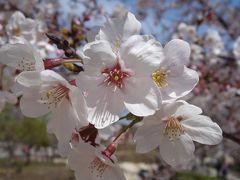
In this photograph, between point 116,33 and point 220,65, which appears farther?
point 220,65

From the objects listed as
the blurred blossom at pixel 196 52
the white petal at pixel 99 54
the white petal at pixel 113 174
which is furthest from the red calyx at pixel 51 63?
the blurred blossom at pixel 196 52

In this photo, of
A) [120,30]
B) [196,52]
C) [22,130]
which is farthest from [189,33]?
[22,130]

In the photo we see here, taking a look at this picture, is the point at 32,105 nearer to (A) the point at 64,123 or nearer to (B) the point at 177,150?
(A) the point at 64,123

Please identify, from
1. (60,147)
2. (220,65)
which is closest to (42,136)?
(220,65)

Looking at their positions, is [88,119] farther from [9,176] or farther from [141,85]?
[9,176]

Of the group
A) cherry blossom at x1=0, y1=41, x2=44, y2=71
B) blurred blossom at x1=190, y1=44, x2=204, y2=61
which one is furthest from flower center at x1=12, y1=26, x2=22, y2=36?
blurred blossom at x1=190, y1=44, x2=204, y2=61

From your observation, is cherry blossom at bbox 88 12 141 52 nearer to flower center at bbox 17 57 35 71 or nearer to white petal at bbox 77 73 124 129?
white petal at bbox 77 73 124 129

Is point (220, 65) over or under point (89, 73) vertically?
under
